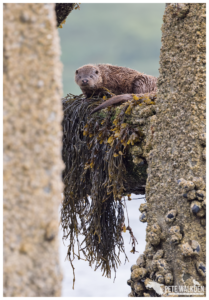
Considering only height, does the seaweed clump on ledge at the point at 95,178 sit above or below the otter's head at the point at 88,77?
below

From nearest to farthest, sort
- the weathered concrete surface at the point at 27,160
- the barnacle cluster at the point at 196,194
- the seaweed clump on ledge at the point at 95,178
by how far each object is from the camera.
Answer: the weathered concrete surface at the point at 27,160 < the barnacle cluster at the point at 196,194 < the seaweed clump on ledge at the point at 95,178

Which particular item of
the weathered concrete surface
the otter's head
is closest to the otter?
the otter's head

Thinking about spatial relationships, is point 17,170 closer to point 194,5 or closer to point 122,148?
point 194,5

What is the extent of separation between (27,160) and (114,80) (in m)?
3.39

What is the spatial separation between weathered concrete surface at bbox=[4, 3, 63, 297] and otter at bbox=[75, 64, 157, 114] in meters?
2.84

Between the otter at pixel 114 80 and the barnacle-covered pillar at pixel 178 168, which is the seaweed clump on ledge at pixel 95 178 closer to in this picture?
the otter at pixel 114 80

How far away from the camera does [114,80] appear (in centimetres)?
407

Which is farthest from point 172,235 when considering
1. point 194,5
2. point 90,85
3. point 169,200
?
point 90,85

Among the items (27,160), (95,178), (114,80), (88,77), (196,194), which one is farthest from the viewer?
(114,80)

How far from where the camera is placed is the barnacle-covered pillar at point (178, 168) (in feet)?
5.65

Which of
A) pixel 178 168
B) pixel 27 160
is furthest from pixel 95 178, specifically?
pixel 27 160

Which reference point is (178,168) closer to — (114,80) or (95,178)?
(95,178)

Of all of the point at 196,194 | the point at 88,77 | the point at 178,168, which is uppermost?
the point at 88,77

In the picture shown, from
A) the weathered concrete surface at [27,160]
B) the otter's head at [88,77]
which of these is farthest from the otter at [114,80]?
the weathered concrete surface at [27,160]
